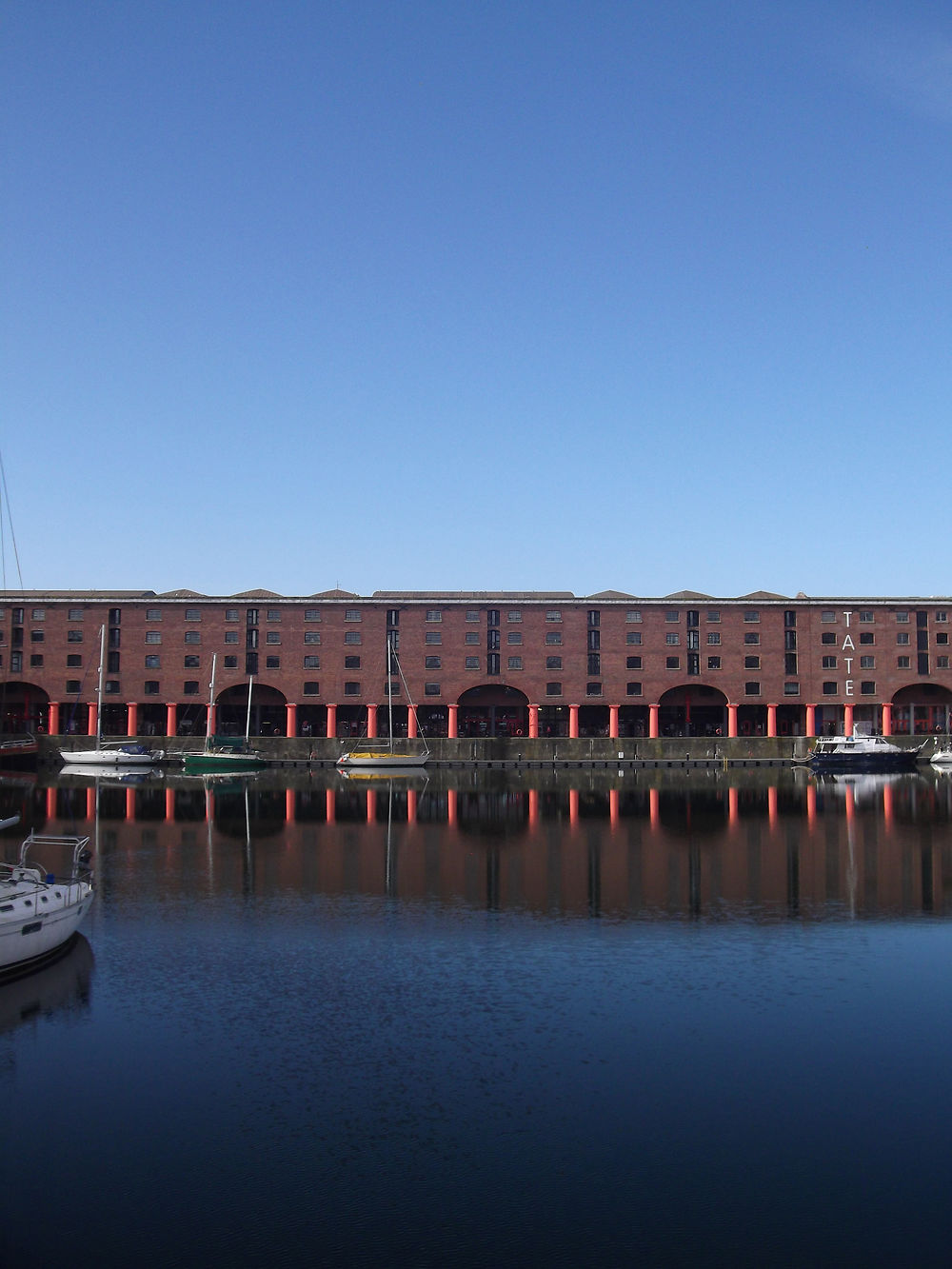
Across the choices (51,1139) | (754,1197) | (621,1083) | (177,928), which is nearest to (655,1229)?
(754,1197)

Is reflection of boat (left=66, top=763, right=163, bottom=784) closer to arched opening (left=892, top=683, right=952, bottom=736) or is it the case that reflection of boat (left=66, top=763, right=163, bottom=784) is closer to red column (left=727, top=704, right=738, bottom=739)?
red column (left=727, top=704, right=738, bottom=739)

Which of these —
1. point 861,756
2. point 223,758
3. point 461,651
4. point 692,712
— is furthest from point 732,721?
point 223,758

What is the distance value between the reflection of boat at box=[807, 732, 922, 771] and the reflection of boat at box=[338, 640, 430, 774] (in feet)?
A: 117

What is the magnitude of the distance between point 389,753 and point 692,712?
109ft

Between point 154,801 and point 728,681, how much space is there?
60.4 meters

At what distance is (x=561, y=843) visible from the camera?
149ft

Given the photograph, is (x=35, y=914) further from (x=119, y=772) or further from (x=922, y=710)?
(x=922, y=710)

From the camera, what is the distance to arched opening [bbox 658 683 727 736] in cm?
11194

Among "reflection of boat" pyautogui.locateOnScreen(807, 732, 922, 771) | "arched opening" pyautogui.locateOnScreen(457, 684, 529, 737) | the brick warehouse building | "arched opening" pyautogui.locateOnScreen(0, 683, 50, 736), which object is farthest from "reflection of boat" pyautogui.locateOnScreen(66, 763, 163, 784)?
"reflection of boat" pyautogui.locateOnScreen(807, 732, 922, 771)

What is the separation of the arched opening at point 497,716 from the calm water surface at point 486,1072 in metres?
74.4

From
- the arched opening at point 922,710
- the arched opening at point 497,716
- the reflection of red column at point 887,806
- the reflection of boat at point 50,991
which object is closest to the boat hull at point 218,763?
the arched opening at point 497,716

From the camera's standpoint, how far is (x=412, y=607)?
106 metres

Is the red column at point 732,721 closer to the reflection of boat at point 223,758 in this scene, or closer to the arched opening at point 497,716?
the arched opening at point 497,716

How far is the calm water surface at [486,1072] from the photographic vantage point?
40.8 feet
